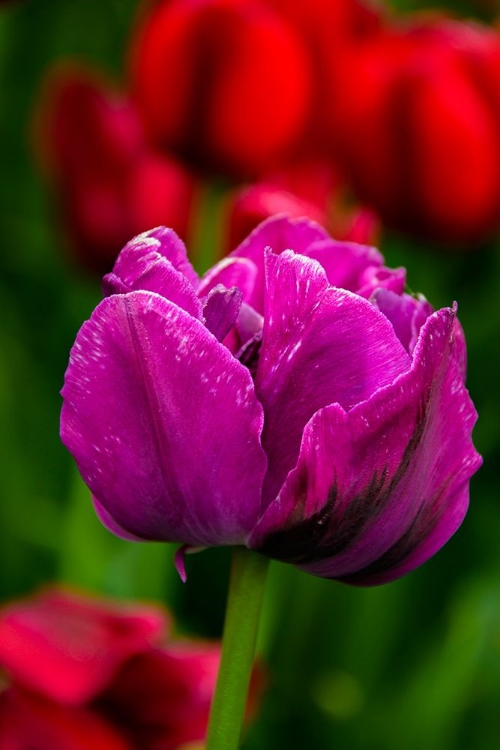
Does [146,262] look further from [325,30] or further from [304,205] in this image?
[325,30]

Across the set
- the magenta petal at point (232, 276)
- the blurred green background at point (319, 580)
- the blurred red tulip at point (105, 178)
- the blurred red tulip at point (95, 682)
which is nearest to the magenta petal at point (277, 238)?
the magenta petal at point (232, 276)

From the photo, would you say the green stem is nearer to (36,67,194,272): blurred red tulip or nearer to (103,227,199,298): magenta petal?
(103,227,199,298): magenta petal

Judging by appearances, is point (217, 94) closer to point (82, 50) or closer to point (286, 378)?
point (286, 378)

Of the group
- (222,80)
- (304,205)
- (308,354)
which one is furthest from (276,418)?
(222,80)

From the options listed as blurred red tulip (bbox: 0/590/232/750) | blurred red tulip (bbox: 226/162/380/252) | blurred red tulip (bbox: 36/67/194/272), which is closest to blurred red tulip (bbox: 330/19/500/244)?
blurred red tulip (bbox: 226/162/380/252)

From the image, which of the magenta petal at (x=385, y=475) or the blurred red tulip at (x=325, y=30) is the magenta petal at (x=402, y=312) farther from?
the blurred red tulip at (x=325, y=30)
